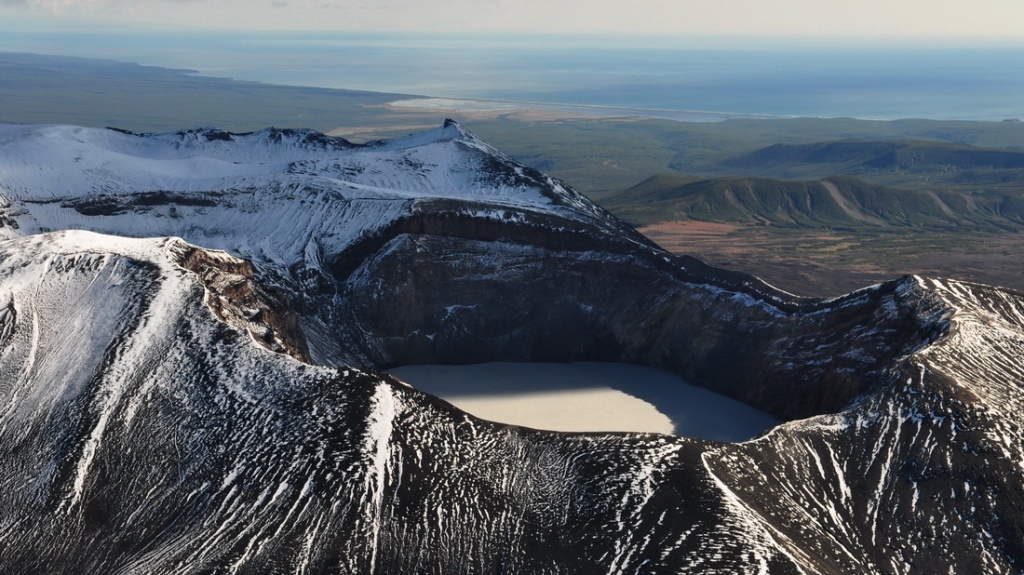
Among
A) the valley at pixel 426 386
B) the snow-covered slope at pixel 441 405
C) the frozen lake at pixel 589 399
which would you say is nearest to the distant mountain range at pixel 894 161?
the valley at pixel 426 386

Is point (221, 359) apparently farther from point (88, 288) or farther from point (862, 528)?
point (862, 528)

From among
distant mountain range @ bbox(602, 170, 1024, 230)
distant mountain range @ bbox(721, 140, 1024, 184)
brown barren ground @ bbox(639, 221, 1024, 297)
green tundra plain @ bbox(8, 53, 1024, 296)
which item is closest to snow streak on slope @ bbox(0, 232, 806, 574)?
green tundra plain @ bbox(8, 53, 1024, 296)

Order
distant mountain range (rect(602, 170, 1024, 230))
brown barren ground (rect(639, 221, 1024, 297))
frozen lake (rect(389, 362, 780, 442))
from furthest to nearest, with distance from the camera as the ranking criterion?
distant mountain range (rect(602, 170, 1024, 230)), brown barren ground (rect(639, 221, 1024, 297)), frozen lake (rect(389, 362, 780, 442))

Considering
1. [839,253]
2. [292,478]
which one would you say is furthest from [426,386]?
[839,253]

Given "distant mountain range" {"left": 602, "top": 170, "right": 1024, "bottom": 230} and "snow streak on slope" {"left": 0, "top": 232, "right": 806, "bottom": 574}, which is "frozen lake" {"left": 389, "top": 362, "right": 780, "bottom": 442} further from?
"distant mountain range" {"left": 602, "top": 170, "right": 1024, "bottom": 230}

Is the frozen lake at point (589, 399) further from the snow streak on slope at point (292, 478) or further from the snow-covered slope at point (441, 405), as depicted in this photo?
the snow streak on slope at point (292, 478)

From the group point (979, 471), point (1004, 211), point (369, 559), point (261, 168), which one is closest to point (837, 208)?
point (1004, 211)
